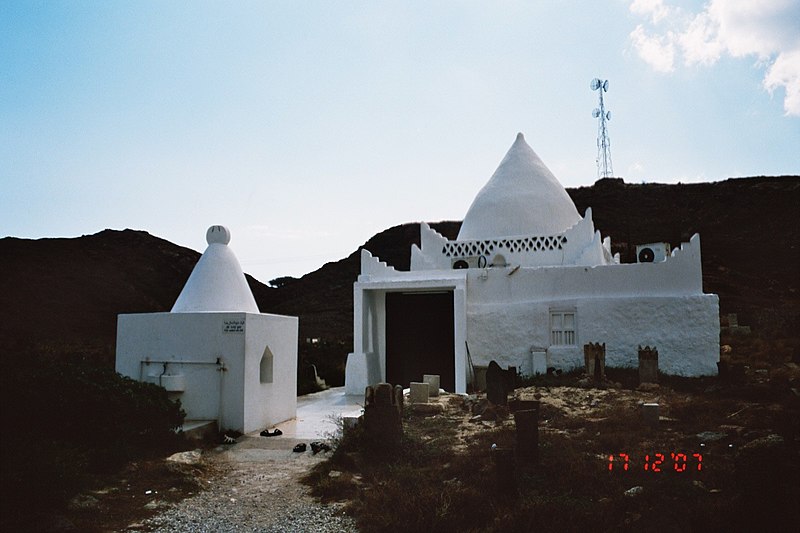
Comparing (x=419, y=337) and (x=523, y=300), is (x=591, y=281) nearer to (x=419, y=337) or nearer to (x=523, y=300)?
(x=523, y=300)

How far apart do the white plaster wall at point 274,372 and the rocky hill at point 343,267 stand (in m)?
7.62

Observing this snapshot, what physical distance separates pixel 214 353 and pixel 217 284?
160cm

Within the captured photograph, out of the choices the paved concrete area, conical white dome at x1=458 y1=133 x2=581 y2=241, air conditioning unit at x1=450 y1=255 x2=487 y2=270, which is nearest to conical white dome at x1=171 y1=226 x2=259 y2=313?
the paved concrete area

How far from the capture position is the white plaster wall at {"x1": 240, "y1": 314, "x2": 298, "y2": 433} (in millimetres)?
9930

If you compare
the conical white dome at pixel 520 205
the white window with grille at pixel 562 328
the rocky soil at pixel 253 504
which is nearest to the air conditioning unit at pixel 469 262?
the conical white dome at pixel 520 205

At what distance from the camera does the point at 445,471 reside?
6621mm

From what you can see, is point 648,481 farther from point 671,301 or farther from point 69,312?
point 69,312

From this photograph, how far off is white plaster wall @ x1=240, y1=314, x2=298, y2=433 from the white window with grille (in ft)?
21.2

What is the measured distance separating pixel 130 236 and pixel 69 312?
28.9 feet

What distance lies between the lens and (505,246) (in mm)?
15914

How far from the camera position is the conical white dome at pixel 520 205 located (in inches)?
645
